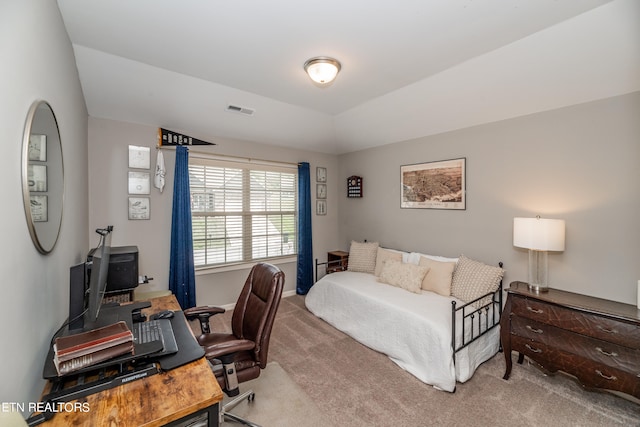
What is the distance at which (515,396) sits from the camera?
2.16 m

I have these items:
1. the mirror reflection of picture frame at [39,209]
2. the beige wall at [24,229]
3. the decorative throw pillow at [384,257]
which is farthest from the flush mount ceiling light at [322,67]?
the decorative throw pillow at [384,257]

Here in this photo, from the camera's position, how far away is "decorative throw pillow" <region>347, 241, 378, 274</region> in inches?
156

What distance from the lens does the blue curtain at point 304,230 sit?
4.48 meters

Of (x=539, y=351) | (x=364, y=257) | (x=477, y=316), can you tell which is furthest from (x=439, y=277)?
(x=364, y=257)

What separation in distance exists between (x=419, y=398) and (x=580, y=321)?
130 cm

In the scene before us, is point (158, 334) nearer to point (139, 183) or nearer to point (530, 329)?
point (139, 183)

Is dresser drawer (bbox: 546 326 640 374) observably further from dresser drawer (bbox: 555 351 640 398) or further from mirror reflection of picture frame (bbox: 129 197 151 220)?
mirror reflection of picture frame (bbox: 129 197 151 220)

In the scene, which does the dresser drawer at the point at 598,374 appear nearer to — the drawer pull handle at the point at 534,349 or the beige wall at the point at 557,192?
the drawer pull handle at the point at 534,349

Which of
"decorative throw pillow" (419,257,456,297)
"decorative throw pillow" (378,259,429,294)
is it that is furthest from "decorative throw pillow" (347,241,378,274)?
"decorative throw pillow" (419,257,456,297)

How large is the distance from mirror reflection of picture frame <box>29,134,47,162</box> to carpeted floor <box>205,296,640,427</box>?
2.03 meters

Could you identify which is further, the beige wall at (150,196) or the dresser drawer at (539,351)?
the beige wall at (150,196)

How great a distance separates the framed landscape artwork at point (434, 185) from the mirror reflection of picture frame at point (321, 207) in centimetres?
142

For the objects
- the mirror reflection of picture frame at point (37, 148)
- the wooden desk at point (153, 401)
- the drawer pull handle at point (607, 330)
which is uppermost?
the mirror reflection of picture frame at point (37, 148)

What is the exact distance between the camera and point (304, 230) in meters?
4.49
